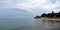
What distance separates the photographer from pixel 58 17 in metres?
143

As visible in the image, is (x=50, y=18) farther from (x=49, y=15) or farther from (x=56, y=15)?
(x=56, y=15)

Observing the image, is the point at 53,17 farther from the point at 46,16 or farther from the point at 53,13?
the point at 46,16

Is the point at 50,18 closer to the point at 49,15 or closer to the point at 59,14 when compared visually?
the point at 49,15

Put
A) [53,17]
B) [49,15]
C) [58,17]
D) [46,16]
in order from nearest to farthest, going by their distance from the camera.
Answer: [58,17] → [53,17] → [49,15] → [46,16]

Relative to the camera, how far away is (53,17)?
15625 cm

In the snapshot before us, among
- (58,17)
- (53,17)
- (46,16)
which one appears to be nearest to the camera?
(58,17)

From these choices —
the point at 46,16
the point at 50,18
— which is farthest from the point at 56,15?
the point at 46,16

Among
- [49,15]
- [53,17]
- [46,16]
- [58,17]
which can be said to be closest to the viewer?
[58,17]

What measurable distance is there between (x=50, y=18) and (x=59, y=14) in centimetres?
2302

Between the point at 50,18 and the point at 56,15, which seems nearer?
the point at 56,15

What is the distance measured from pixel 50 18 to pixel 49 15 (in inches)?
143

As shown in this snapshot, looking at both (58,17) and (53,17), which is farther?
(53,17)

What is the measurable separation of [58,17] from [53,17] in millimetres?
13877

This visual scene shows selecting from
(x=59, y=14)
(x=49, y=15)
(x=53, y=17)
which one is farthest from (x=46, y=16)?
(x=59, y=14)
